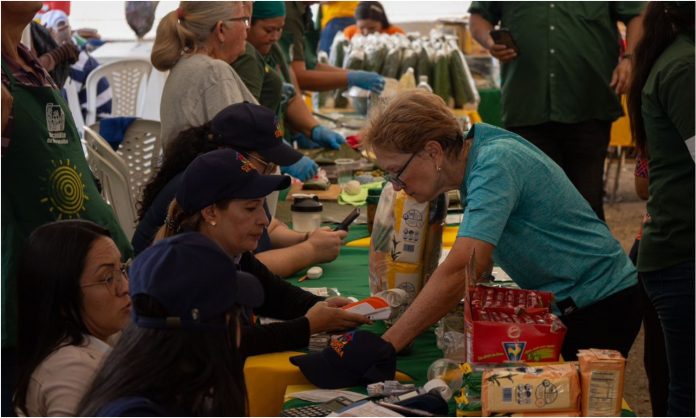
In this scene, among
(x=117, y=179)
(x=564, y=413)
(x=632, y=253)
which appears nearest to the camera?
(x=564, y=413)

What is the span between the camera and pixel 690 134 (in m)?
2.45

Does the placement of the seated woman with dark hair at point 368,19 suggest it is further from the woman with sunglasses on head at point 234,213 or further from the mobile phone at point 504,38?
the woman with sunglasses on head at point 234,213

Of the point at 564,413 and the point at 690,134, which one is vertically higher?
the point at 690,134

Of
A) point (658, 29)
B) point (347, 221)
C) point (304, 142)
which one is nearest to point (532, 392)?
point (658, 29)

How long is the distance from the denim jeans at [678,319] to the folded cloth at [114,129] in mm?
2612

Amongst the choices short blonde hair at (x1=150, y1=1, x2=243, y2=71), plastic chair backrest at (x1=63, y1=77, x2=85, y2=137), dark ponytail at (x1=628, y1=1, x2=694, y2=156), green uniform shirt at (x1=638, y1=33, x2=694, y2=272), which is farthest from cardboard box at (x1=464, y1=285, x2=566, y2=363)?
plastic chair backrest at (x1=63, y1=77, x2=85, y2=137)

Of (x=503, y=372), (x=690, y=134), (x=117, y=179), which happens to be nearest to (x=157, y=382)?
(x=503, y=372)

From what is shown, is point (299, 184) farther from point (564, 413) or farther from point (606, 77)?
point (564, 413)

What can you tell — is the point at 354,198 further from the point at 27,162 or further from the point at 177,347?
the point at 177,347

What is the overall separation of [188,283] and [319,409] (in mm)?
512

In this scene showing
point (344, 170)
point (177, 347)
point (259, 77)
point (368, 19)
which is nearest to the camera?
point (177, 347)

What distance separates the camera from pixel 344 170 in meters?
4.46

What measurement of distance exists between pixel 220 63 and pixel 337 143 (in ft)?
5.02

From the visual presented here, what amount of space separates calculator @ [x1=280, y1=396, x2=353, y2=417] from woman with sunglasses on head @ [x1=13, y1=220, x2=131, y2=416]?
14.8 inches
